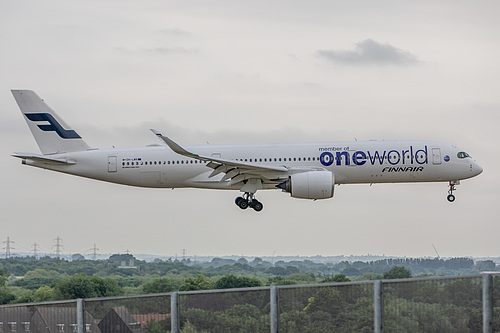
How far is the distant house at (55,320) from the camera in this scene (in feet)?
50.9

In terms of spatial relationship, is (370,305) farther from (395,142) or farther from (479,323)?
(395,142)

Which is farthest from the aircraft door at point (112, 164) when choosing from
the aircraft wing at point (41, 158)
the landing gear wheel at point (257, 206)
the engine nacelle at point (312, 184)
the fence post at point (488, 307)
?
the fence post at point (488, 307)

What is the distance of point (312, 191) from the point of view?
44.1 meters

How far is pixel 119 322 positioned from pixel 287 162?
106 feet

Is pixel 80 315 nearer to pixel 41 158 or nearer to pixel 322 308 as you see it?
pixel 322 308

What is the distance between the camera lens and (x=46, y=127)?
175 ft

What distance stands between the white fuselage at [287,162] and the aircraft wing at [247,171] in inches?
9.7

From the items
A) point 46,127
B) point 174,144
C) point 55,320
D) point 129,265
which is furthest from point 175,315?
point 129,265

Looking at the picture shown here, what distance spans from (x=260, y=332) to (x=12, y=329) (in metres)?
5.86

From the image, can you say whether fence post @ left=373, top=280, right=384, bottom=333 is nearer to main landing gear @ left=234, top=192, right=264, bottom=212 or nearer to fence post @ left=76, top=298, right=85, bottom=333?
fence post @ left=76, top=298, right=85, bottom=333

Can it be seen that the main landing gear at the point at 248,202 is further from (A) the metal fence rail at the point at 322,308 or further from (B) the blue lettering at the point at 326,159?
(A) the metal fence rail at the point at 322,308

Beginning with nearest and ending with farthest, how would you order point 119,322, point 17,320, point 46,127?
1. point 119,322
2. point 17,320
3. point 46,127

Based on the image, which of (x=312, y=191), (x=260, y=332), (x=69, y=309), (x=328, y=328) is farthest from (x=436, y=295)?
(x=312, y=191)

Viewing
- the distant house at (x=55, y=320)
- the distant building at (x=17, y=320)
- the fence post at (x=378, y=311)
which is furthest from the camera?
the distant building at (x=17, y=320)
